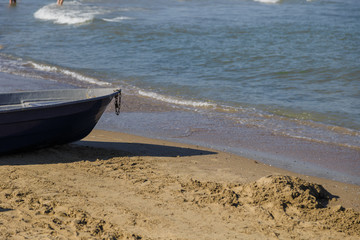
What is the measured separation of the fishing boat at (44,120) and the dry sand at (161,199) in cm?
23

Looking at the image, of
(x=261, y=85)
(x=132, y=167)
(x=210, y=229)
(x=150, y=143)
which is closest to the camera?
(x=210, y=229)

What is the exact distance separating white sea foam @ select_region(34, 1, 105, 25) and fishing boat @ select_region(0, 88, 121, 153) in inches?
635

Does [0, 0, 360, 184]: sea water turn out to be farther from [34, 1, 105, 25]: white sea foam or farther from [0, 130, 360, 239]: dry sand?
[0, 130, 360, 239]: dry sand

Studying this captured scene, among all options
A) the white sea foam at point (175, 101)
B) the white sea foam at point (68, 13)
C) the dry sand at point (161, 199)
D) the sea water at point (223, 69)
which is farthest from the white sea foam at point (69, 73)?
the white sea foam at point (68, 13)

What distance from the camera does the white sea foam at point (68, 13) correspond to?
77.0ft

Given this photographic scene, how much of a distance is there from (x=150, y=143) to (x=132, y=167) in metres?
1.32

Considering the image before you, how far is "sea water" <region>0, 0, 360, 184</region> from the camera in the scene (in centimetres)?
879

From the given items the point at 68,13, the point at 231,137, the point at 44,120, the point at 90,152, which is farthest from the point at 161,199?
the point at 68,13

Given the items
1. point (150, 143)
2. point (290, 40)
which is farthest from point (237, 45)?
point (150, 143)

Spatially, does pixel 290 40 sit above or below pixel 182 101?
above

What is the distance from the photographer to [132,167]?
689 cm

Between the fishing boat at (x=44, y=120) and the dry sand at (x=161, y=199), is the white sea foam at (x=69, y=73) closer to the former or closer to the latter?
the fishing boat at (x=44, y=120)

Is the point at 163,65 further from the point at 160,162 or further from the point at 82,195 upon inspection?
the point at 82,195

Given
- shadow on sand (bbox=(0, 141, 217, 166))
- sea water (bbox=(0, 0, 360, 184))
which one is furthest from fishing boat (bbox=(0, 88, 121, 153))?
sea water (bbox=(0, 0, 360, 184))
